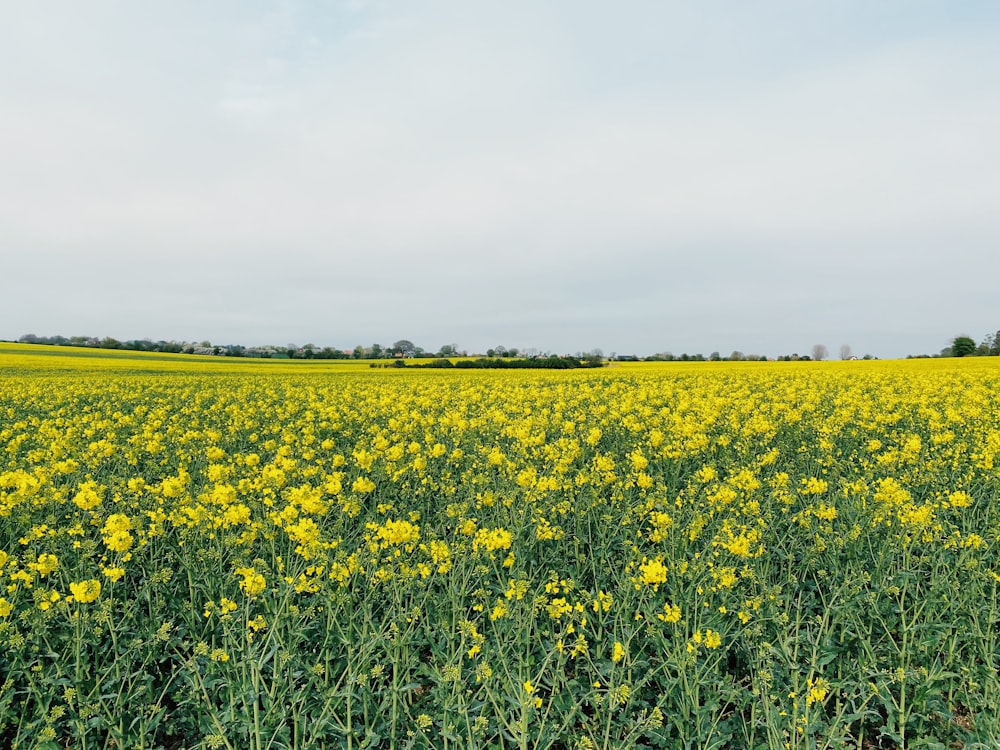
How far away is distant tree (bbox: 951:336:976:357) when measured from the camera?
2548 inches

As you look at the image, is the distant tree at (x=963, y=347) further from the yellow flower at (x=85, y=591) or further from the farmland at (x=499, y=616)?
the yellow flower at (x=85, y=591)

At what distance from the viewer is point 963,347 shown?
65438 mm

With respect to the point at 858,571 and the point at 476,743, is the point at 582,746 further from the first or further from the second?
the point at 858,571

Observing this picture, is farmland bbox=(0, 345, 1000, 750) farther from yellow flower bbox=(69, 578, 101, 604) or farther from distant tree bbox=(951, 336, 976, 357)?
distant tree bbox=(951, 336, 976, 357)

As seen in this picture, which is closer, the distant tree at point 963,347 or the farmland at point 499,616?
the farmland at point 499,616

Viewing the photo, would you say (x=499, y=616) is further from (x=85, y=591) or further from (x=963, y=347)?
(x=963, y=347)

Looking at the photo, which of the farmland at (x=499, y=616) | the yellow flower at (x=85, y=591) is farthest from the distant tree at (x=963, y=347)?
the yellow flower at (x=85, y=591)

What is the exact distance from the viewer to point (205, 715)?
3.32m

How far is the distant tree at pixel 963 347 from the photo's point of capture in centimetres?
6472

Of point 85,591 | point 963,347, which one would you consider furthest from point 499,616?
point 963,347

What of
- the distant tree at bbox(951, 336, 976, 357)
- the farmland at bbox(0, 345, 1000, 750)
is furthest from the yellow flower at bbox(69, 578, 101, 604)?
the distant tree at bbox(951, 336, 976, 357)

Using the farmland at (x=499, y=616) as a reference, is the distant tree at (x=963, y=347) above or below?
above

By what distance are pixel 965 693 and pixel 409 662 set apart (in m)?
3.55

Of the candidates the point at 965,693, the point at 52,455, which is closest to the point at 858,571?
the point at 965,693
